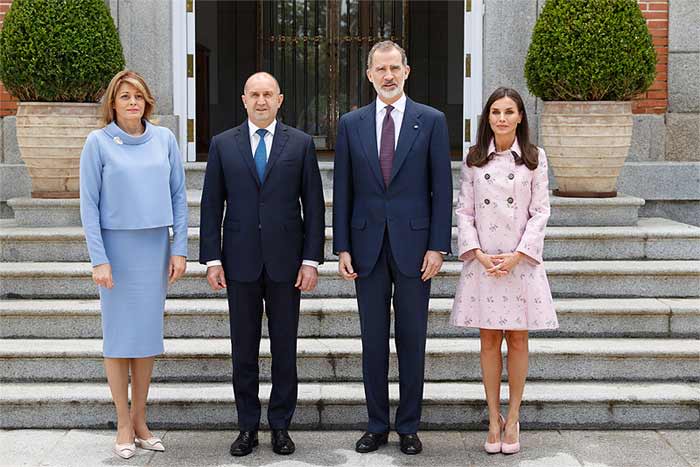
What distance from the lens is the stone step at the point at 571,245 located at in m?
6.79

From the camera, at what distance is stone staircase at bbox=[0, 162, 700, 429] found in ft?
18.0

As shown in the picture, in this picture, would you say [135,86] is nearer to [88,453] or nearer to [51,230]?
[88,453]

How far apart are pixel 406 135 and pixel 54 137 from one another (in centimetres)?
341

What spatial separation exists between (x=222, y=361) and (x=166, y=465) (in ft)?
3.14

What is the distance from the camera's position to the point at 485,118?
5.04m

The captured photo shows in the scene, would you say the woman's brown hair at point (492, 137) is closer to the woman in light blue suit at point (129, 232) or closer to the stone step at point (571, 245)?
the woman in light blue suit at point (129, 232)

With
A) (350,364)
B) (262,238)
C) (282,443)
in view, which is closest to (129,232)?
(262,238)

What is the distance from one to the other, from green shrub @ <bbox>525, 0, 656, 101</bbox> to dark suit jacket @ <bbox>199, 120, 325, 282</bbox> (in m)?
2.97

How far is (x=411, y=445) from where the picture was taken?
5.03 m

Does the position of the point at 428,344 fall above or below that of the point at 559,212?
below

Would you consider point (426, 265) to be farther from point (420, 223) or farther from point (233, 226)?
point (233, 226)

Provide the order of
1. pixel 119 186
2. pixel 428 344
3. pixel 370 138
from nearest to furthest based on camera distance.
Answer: pixel 119 186 → pixel 370 138 → pixel 428 344

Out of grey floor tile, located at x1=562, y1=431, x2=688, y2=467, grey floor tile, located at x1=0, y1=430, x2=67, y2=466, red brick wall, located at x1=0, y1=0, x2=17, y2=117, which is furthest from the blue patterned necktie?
red brick wall, located at x1=0, y1=0, x2=17, y2=117

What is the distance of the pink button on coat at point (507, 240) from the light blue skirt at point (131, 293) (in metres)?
1.52
